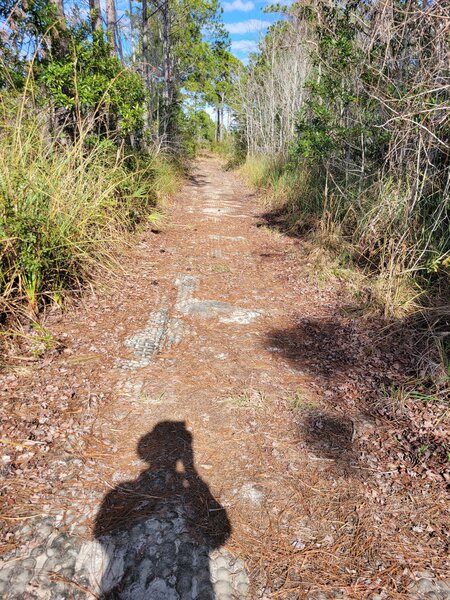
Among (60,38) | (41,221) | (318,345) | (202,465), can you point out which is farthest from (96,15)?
(202,465)

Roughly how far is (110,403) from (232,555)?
1137 mm

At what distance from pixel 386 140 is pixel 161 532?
412cm

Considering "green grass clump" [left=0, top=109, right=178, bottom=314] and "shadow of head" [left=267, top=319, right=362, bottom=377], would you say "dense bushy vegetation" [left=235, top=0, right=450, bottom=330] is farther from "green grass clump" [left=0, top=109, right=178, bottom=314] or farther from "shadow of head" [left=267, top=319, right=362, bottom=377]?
"green grass clump" [left=0, top=109, right=178, bottom=314]

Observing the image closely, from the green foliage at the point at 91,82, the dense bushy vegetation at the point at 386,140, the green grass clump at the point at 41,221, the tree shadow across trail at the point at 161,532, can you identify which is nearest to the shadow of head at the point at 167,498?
the tree shadow across trail at the point at 161,532

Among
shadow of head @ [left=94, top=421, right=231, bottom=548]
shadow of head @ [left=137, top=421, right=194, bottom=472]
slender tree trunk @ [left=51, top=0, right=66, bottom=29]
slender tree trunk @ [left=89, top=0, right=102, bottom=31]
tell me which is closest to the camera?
shadow of head @ [left=94, top=421, right=231, bottom=548]

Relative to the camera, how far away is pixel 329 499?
1708mm

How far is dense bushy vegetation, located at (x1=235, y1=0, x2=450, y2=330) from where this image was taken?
3162 millimetres

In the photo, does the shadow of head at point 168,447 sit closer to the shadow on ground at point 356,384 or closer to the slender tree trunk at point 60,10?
the shadow on ground at point 356,384

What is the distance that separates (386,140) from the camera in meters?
3.96

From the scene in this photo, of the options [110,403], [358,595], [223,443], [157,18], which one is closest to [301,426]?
[223,443]

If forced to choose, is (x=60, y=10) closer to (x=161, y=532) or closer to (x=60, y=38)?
(x=60, y=38)

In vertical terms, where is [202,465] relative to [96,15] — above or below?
below

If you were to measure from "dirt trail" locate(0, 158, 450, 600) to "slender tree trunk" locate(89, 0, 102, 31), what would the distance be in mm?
4625

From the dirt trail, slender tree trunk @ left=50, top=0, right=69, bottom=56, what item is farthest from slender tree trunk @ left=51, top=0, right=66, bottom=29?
→ the dirt trail
